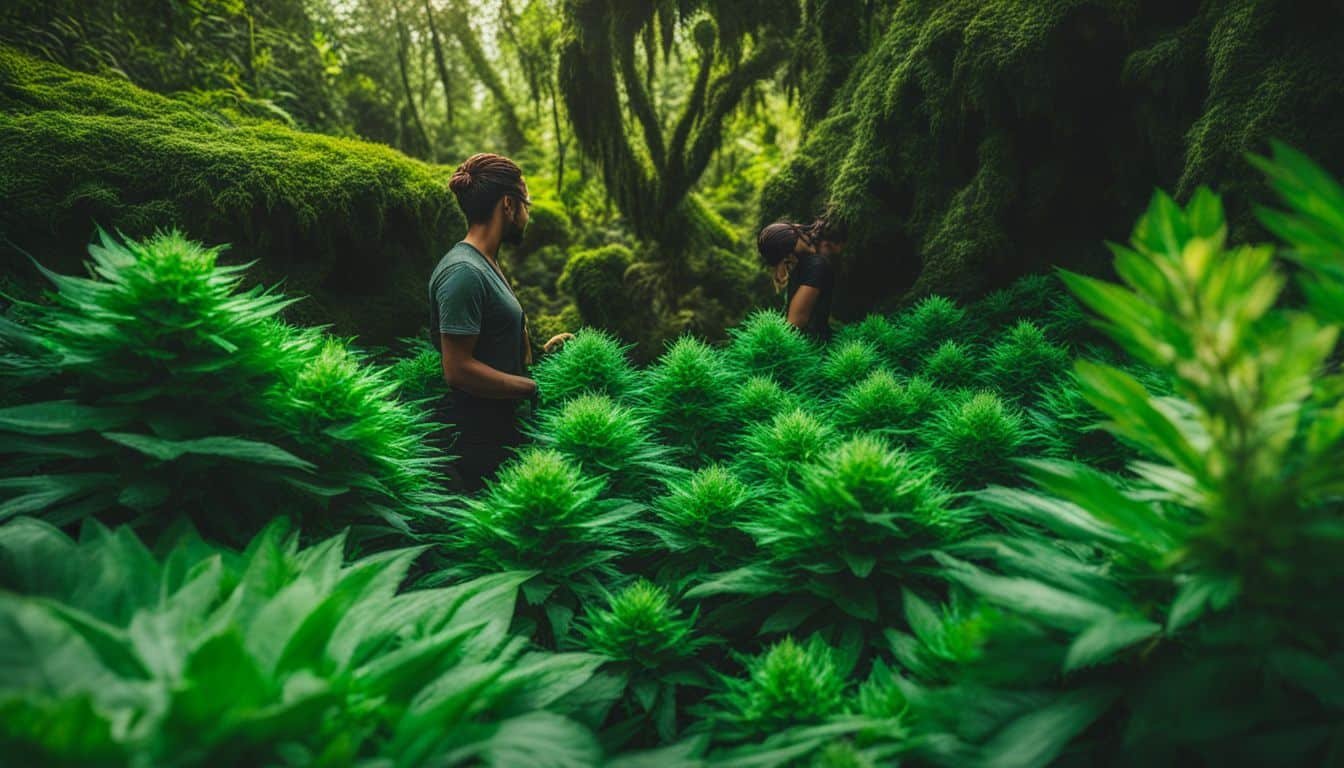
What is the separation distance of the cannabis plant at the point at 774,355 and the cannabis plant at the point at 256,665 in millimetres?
2260

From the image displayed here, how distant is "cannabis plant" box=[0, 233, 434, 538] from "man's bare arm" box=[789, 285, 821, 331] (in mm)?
3547

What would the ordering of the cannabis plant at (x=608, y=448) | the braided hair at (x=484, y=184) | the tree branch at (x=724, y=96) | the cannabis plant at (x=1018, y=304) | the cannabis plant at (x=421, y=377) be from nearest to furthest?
the cannabis plant at (x=608, y=448), the braided hair at (x=484, y=184), the cannabis plant at (x=421, y=377), the cannabis plant at (x=1018, y=304), the tree branch at (x=724, y=96)

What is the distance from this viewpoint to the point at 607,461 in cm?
234

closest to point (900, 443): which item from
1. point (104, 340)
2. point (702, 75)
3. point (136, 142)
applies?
point (104, 340)

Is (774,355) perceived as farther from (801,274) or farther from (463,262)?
(463,262)

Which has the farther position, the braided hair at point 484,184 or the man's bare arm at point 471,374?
the braided hair at point 484,184

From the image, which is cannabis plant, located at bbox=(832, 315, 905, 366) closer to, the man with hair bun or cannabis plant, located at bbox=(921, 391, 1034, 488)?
cannabis plant, located at bbox=(921, 391, 1034, 488)

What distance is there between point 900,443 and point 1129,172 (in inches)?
155

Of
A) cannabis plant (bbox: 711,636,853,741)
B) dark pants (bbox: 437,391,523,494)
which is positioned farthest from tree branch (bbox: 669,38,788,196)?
cannabis plant (bbox: 711,636,853,741)

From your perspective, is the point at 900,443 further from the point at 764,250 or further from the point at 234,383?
the point at 764,250

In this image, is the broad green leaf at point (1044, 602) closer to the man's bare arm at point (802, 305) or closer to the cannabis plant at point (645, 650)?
the cannabis plant at point (645, 650)

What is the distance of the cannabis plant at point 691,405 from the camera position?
9.32 feet

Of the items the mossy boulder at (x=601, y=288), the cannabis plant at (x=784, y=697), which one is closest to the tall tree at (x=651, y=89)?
the mossy boulder at (x=601, y=288)

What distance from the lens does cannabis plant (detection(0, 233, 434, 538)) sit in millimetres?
1549
